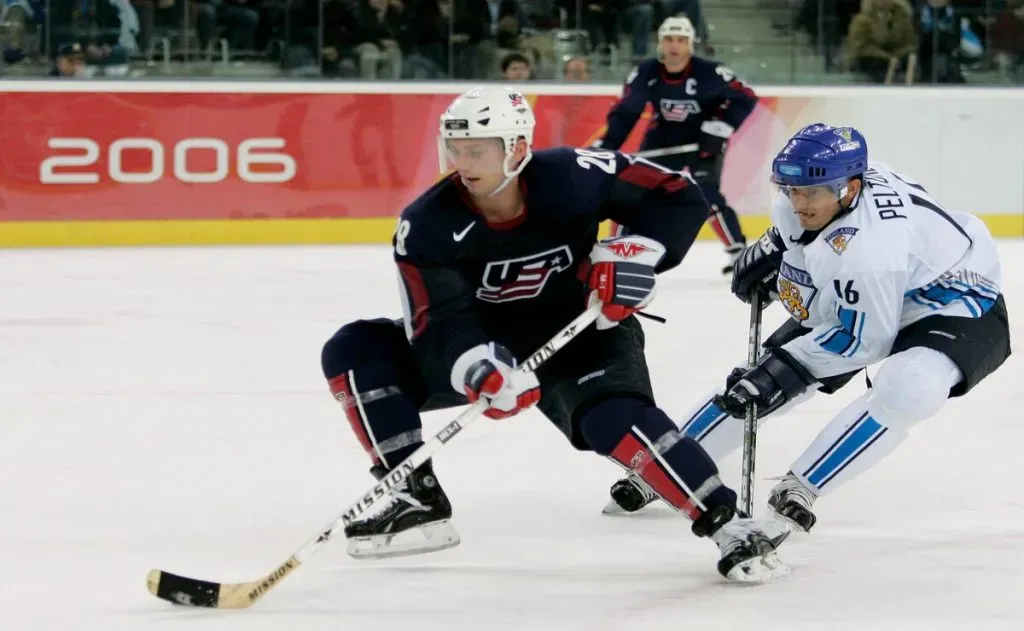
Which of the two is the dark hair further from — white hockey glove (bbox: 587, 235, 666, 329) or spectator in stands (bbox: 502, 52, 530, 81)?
white hockey glove (bbox: 587, 235, 666, 329)

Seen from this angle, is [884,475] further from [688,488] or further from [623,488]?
[688,488]

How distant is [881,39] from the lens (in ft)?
29.4

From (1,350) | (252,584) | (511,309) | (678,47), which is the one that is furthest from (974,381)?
(678,47)

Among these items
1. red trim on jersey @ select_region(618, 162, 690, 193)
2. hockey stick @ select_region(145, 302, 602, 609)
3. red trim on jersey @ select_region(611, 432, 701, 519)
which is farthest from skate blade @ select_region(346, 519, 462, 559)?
red trim on jersey @ select_region(618, 162, 690, 193)

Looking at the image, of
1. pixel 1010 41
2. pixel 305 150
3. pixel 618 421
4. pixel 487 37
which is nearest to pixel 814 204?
pixel 618 421

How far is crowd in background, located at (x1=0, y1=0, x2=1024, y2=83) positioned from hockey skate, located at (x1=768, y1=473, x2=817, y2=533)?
5728 mm

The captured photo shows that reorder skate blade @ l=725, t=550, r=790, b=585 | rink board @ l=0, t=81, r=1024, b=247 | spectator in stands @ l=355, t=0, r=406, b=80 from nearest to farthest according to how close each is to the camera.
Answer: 1. skate blade @ l=725, t=550, r=790, b=585
2. rink board @ l=0, t=81, r=1024, b=247
3. spectator in stands @ l=355, t=0, r=406, b=80

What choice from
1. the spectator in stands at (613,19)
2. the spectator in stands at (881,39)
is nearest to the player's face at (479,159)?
the spectator in stands at (613,19)

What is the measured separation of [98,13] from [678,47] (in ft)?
10.1

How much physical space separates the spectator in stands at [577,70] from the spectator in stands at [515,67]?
0.21 m

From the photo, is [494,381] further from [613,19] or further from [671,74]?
[613,19]

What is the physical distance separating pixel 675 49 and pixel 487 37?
178 centimetres

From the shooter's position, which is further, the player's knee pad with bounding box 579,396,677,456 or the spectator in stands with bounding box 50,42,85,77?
the spectator in stands with bounding box 50,42,85,77

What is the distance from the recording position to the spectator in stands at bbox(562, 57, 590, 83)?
8.62m
